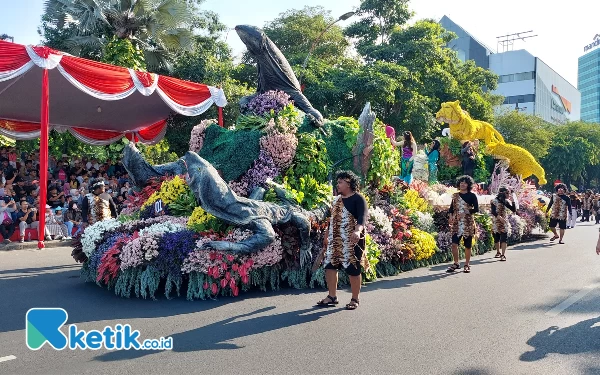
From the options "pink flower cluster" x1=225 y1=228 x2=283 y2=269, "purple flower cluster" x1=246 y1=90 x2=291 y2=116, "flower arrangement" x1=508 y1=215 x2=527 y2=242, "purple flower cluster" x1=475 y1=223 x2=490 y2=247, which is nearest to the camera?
"pink flower cluster" x1=225 y1=228 x2=283 y2=269

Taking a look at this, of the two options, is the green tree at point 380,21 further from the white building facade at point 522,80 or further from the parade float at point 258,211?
the white building facade at point 522,80

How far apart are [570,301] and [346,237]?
307 cm

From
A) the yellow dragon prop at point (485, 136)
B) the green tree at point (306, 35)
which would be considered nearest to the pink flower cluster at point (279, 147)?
the yellow dragon prop at point (485, 136)

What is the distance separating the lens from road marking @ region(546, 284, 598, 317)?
588cm

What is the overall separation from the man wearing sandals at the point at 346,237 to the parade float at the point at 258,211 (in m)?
0.28

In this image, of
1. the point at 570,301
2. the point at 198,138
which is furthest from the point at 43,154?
the point at 570,301

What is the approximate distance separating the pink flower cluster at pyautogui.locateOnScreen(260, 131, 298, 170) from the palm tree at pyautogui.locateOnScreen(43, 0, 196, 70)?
38.0 ft

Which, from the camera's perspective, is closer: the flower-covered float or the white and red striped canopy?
the flower-covered float

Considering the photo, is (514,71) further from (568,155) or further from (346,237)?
(346,237)

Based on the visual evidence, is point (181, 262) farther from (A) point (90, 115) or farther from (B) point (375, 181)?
(A) point (90, 115)

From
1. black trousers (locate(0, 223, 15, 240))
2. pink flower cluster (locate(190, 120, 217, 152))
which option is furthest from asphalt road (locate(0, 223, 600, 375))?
black trousers (locate(0, 223, 15, 240))

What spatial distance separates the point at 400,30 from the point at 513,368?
77.7 feet

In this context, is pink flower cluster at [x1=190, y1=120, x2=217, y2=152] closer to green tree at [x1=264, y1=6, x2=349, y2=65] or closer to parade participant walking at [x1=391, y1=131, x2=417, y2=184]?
parade participant walking at [x1=391, y1=131, x2=417, y2=184]

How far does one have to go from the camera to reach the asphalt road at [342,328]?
4.05 meters
